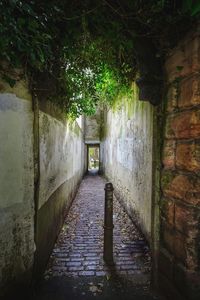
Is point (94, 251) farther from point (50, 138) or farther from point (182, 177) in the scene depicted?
point (182, 177)

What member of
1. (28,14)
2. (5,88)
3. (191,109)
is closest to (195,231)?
(191,109)

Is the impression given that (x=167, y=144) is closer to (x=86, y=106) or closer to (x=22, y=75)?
(x=22, y=75)

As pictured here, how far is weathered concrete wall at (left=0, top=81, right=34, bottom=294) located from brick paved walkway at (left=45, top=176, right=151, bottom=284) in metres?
0.82

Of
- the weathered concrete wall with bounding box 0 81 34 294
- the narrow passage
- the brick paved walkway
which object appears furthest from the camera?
the brick paved walkway

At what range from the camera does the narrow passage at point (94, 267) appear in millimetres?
2557

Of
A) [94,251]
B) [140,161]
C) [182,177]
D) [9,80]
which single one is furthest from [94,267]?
[9,80]

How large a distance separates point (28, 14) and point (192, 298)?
9.39ft

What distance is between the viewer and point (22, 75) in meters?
2.21

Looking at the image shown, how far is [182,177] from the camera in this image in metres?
2.08

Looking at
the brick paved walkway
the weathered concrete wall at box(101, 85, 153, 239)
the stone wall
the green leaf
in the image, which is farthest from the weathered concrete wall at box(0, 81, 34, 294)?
the weathered concrete wall at box(101, 85, 153, 239)

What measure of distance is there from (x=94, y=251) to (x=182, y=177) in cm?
223

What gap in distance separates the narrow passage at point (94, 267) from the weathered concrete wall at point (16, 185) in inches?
22.9

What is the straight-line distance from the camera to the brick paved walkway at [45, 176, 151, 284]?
298cm

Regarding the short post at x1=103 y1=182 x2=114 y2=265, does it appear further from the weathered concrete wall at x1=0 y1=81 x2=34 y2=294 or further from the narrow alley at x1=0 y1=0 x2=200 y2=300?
the weathered concrete wall at x1=0 y1=81 x2=34 y2=294
